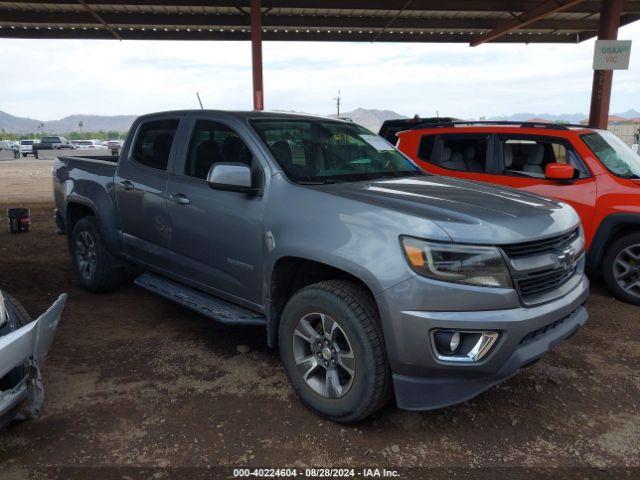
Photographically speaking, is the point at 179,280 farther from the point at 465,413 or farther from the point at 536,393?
the point at 536,393

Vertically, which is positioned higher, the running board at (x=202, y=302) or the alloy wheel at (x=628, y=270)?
the running board at (x=202, y=302)

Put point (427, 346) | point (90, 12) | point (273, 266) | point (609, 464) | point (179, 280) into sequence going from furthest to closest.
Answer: point (90, 12)
point (179, 280)
point (273, 266)
point (609, 464)
point (427, 346)

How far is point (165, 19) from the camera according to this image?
42.7 feet

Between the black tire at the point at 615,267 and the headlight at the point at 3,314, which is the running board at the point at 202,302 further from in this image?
the black tire at the point at 615,267

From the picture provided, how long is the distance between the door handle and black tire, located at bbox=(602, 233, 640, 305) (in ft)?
13.5

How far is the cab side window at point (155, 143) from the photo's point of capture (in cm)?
416

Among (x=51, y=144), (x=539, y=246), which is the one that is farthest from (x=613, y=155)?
(x=51, y=144)

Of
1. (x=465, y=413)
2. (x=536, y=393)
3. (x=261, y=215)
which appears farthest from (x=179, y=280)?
(x=536, y=393)

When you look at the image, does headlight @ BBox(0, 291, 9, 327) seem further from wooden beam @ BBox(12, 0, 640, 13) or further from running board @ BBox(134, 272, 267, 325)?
wooden beam @ BBox(12, 0, 640, 13)

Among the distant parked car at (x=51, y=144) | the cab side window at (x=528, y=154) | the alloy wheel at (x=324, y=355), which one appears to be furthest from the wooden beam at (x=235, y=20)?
the distant parked car at (x=51, y=144)

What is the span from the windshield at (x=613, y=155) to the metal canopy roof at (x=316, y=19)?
288 inches

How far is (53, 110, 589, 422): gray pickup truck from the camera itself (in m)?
2.47

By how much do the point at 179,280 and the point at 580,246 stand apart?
9.45 feet

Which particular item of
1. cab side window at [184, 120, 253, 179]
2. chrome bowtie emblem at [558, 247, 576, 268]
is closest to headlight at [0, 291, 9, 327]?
cab side window at [184, 120, 253, 179]
